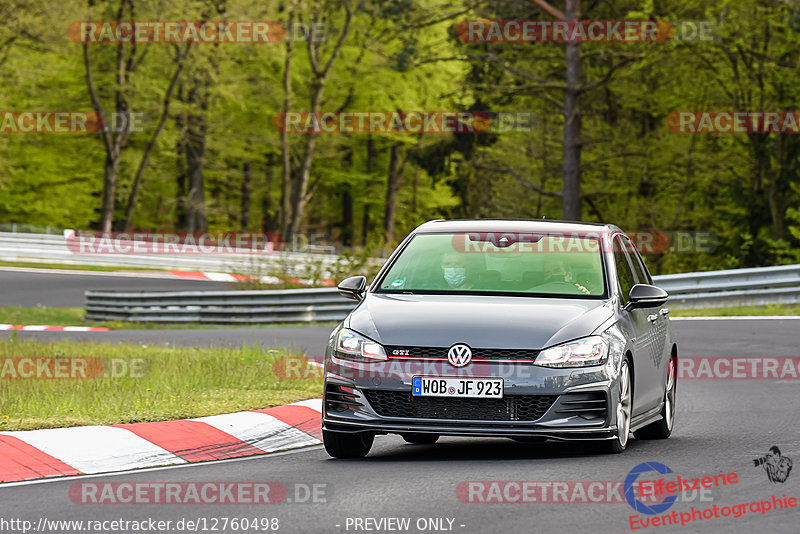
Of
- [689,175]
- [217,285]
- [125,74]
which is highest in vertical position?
[125,74]

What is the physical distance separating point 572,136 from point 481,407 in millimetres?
25314

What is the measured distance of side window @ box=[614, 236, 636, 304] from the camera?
9.66 m

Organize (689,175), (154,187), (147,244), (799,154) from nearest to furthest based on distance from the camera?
(799,154), (689,175), (147,244), (154,187)

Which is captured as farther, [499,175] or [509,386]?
[499,175]

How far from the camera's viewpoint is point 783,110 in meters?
34.2

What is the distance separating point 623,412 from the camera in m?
8.75

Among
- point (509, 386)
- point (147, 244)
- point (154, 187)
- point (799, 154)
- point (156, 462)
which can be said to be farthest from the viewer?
point (154, 187)

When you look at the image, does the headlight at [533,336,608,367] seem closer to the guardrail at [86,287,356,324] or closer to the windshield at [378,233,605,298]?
the windshield at [378,233,605,298]

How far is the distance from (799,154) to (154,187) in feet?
139

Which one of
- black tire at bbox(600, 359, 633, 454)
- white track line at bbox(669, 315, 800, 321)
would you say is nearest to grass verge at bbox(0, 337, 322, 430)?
black tire at bbox(600, 359, 633, 454)

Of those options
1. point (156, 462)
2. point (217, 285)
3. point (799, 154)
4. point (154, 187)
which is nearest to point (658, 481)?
point (156, 462)

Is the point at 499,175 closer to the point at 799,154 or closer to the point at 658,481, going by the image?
the point at 799,154

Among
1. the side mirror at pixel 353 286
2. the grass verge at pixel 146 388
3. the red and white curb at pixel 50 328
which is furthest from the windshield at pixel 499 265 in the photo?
the red and white curb at pixel 50 328

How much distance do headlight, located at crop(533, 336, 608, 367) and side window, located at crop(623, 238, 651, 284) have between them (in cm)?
218
